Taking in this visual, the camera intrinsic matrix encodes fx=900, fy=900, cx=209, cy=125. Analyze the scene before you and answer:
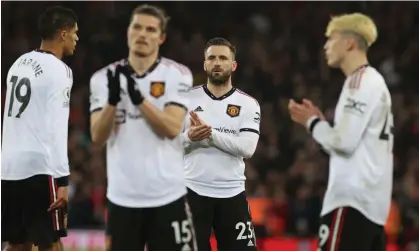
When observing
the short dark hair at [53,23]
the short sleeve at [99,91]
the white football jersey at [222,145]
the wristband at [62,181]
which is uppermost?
the short dark hair at [53,23]

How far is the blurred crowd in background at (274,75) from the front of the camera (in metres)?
12.2

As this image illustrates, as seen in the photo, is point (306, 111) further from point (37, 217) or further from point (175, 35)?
point (175, 35)

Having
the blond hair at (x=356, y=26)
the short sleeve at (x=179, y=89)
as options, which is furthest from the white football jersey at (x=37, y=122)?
the blond hair at (x=356, y=26)

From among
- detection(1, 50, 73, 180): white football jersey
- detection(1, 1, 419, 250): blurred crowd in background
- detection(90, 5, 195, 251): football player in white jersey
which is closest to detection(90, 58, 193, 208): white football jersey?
detection(90, 5, 195, 251): football player in white jersey

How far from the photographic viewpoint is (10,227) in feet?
21.3

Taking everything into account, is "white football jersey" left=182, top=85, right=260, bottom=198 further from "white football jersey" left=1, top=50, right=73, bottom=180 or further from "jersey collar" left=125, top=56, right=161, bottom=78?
"jersey collar" left=125, top=56, right=161, bottom=78

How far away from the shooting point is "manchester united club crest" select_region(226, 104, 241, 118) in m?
7.19

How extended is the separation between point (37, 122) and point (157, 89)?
51.3 inches

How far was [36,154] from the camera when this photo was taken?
6.43 metres

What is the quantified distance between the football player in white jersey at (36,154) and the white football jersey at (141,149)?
1009 mm

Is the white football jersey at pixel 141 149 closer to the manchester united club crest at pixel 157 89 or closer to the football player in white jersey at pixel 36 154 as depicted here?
the manchester united club crest at pixel 157 89

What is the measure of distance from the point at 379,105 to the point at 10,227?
2.79 meters

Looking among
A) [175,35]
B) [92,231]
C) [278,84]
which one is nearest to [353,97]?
[92,231]

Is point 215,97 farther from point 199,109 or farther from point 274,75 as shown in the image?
point 274,75
